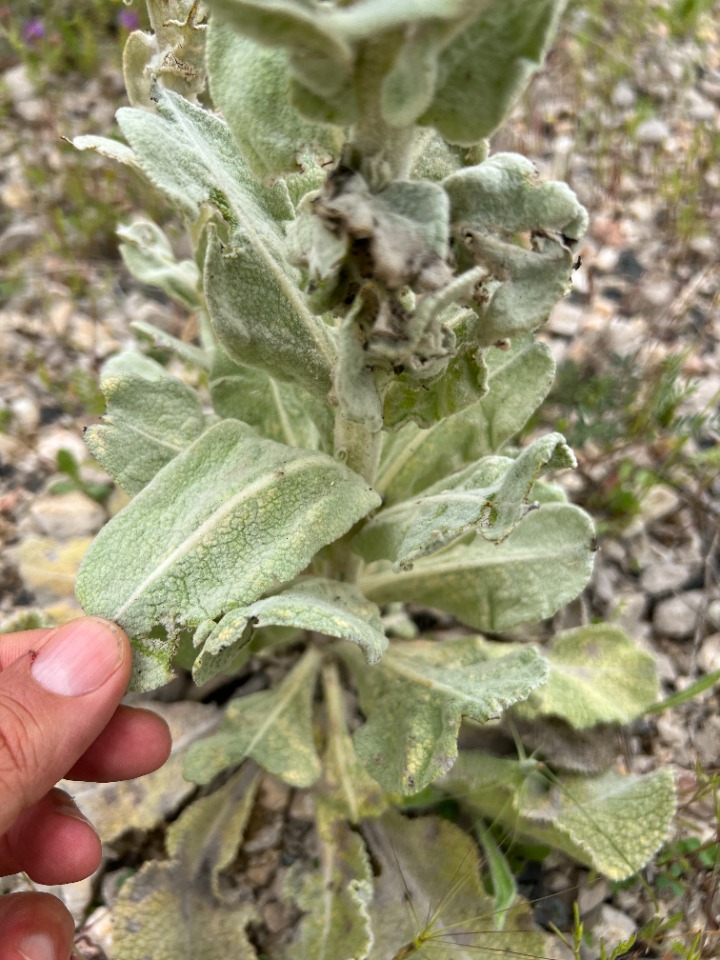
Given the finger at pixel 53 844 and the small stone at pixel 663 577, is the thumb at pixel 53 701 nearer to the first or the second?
the finger at pixel 53 844

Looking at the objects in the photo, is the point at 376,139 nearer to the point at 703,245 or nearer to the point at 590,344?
the point at 590,344

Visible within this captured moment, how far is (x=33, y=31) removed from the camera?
397 centimetres

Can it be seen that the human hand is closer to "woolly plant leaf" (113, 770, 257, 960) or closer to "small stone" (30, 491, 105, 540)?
"woolly plant leaf" (113, 770, 257, 960)

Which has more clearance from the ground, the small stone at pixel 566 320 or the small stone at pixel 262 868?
the small stone at pixel 566 320

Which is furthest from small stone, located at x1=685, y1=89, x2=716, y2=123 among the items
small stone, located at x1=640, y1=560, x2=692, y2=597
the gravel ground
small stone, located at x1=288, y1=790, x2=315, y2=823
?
small stone, located at x1=288, y1=790, x2=315, y2=823

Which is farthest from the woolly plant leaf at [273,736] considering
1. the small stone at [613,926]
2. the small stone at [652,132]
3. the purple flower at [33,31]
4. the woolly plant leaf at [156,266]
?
the purple flower at [33,31]

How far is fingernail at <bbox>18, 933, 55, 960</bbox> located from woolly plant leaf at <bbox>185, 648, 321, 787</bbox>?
1.55 ft

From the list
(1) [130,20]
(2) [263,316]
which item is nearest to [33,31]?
(1) [130,20]

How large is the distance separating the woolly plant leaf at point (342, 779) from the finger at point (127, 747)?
0.56 metres

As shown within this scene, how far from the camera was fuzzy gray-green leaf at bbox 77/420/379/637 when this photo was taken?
4.97 feet

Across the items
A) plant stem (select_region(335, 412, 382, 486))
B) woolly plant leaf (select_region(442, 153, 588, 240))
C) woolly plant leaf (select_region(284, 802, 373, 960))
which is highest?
woolly plant leaf (select_region(442, 153, 588, 240))

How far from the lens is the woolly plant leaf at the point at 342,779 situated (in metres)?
2.22

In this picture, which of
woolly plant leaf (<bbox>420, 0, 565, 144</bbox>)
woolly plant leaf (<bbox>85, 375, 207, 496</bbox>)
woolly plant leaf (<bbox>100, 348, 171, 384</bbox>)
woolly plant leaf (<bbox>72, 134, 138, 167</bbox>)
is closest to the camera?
woolly plant leaf (<bbox>420, 0, 565, 144</bbox>)

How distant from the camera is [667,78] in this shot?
14.0 ft
